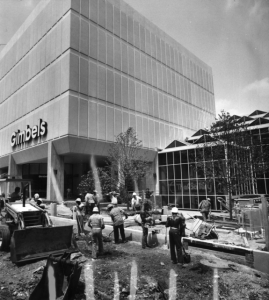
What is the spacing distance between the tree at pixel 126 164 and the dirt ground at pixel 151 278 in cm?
1427

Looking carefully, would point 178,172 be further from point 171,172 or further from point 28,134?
point 28,134

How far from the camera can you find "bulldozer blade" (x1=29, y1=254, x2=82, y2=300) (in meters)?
5.38

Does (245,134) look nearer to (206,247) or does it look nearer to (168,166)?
(206,247)

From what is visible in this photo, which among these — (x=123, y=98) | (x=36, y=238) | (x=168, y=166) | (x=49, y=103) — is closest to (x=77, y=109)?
(x=49, y=103)

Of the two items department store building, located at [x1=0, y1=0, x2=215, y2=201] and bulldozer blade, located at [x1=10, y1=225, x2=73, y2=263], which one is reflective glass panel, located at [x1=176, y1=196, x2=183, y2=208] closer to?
department store building, located at [x1=0, y1=0, x2=215, y2=201]

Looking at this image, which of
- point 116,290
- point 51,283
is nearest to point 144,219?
point 116,290

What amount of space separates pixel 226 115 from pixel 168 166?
14.0 metres

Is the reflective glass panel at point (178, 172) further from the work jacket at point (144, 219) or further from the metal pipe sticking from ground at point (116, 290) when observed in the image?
the metal pipe sticking from ground at point (116, 290)

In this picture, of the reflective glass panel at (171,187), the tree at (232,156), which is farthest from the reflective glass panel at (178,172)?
the tree at (232,156)

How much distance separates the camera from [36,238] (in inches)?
319

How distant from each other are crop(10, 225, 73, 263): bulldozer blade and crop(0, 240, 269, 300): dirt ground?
1.20 ft

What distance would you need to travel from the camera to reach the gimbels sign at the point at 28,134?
2878cm

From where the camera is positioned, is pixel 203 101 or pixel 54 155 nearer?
pixel 54 155

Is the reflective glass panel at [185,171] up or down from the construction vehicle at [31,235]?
up
